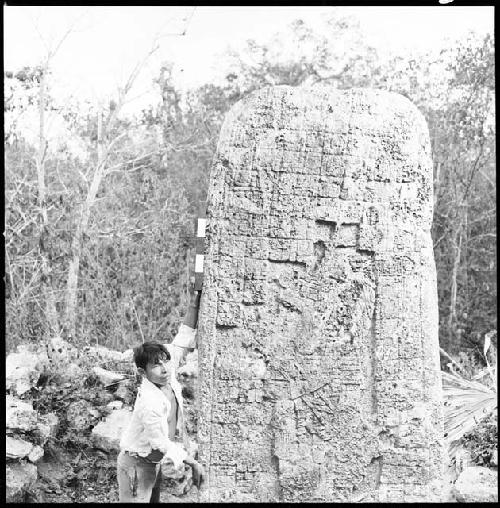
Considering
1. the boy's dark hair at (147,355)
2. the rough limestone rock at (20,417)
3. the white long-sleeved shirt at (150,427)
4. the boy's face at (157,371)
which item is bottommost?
the rough limestone rock at (20,417)

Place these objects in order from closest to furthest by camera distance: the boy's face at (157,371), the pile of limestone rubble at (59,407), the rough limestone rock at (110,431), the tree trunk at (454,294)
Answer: the boy's face at (157,371), the pile of limestone rubble at (59,407), the rough limestone rock at (110,431), the tree trunk at (454,294)

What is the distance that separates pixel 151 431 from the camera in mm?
3523

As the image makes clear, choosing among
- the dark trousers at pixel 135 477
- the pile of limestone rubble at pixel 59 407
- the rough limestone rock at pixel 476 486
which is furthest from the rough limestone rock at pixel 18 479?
the rough limestone rock at pixel 476 486

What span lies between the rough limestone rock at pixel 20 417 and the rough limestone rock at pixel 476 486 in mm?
2534

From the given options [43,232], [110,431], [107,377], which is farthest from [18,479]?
[43,232]

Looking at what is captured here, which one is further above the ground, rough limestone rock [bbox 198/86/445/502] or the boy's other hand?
rough limestone rock [bbox 198/86/445/502]

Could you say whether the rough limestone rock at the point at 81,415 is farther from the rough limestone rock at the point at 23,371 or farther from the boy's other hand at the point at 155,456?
the boy's other hand at the point at 155,456

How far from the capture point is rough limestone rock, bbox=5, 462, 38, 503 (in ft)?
15.1

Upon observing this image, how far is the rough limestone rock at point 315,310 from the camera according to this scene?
3.97 metres

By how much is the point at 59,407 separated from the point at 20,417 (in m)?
0.48

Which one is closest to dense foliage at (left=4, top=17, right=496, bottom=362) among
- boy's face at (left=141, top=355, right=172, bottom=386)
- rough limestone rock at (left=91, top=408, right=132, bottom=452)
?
rough limestone rock at (left=91, top=408, right=132, bottom=452)

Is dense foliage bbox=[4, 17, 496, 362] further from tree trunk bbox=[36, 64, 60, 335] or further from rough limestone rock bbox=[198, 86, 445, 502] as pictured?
rough limestone rock bbox=[198, 86, 445, 502]

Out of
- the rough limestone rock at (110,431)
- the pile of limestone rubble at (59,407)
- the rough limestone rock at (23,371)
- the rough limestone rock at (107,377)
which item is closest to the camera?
the pile of limestone rubble at (59,407)

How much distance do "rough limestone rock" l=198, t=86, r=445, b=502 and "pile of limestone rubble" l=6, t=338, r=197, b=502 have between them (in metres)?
1.35
